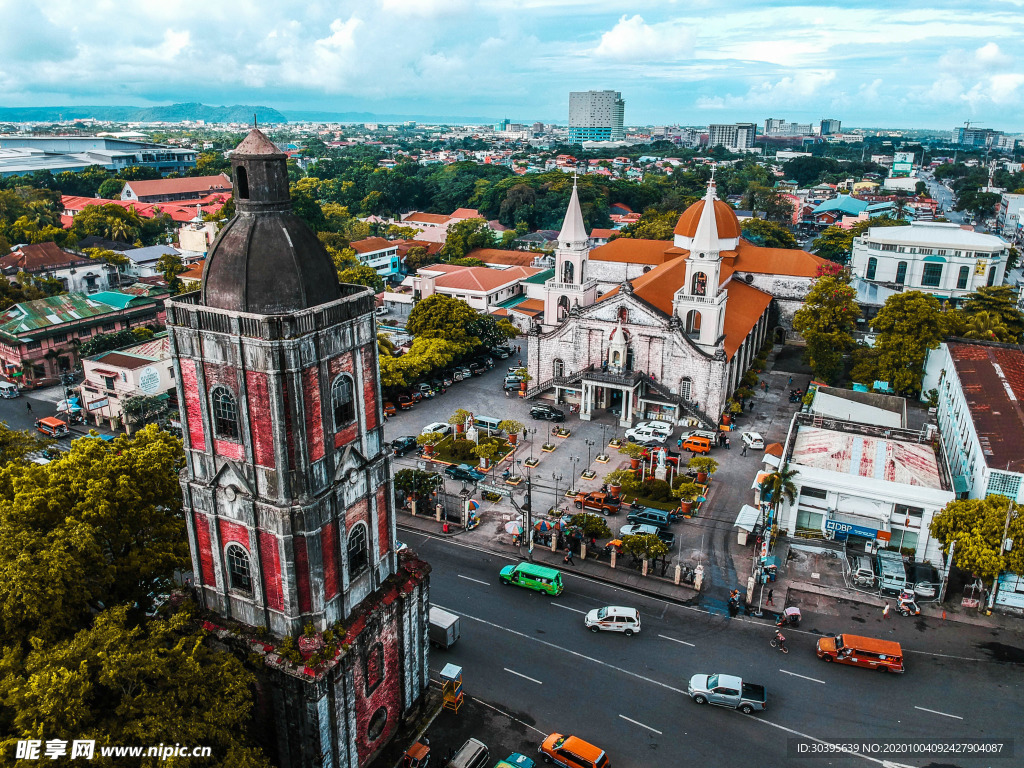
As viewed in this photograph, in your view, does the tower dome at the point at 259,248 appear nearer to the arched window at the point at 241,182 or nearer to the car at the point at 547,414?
the arched window at the point at 241,182

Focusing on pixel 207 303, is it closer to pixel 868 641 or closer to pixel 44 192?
pixel 868 641

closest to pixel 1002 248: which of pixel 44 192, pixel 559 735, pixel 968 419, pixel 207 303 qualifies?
pixel 968 419

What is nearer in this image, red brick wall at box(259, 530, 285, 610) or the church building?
red brick wall at box(259, 530, 285, 610)

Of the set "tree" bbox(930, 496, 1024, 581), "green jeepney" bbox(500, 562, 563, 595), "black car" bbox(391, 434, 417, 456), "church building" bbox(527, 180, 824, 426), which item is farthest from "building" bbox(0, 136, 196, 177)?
"tree" bbox(930, 496, 1024, 581)

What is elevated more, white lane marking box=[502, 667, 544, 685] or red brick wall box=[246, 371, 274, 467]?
red brick wall box=[246, 371, 274, 467]

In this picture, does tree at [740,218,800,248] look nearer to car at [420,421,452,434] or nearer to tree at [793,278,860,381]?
tree at [793,278,860,381]

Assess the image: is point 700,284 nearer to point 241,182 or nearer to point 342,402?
point 342,402
